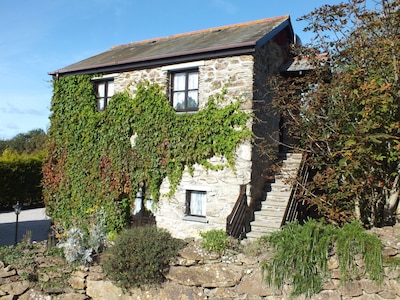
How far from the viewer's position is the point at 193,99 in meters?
9.91

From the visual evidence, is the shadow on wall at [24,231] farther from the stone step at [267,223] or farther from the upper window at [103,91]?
the stone step at [267,223]

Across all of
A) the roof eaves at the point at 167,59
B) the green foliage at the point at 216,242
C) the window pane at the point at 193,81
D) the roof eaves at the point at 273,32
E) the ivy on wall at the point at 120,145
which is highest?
the roof eaves at the point at 273,32

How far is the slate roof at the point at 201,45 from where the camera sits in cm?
913

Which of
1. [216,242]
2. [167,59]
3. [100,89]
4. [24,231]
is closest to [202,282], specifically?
[216,242]

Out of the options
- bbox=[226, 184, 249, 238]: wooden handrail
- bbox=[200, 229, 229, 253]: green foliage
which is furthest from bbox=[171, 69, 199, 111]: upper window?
bbox=[200, 229, 229, 253]: green foliage

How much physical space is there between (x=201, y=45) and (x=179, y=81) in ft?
3.89

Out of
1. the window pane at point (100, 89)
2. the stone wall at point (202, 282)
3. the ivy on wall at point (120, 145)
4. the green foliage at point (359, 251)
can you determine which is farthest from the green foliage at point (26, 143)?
the green foliage at point (359, 251)

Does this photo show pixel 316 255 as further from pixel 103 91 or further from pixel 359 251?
pixel 103 91

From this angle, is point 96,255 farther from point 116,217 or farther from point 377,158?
point 377,158

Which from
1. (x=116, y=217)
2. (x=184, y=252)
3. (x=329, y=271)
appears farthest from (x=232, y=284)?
(x=116, y=217)

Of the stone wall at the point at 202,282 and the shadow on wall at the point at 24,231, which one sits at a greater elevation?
the stone wall at the point at 202,282

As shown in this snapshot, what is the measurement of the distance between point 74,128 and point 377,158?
9.27m

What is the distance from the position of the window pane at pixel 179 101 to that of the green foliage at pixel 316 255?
5001mm

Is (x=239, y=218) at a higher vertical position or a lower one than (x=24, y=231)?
higher
